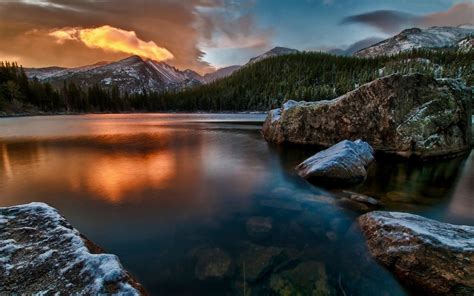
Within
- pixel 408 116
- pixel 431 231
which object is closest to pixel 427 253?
pixel 431 231

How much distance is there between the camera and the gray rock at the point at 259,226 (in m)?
7.10

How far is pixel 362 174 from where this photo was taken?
1203cm

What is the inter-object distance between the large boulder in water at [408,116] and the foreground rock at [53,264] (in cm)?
1888

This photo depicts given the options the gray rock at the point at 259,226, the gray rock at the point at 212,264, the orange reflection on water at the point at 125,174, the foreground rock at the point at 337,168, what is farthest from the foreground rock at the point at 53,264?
the foreground rock at the point at 337,168

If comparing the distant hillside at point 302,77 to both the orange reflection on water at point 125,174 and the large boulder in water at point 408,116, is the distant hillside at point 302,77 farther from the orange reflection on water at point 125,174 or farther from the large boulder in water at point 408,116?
the orange reflection on water at point 125,174

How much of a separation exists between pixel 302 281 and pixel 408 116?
1651 centimetres

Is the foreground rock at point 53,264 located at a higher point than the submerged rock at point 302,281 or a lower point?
higher

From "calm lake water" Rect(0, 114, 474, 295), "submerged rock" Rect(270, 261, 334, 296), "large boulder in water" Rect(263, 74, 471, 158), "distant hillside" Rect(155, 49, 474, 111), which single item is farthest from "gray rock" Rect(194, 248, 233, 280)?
"distant hillside" Rect(155, 49, 474, 111)

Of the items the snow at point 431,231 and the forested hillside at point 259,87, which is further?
the forested hillside at point 259,87

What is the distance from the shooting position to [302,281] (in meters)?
5.14

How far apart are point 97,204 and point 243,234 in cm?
616

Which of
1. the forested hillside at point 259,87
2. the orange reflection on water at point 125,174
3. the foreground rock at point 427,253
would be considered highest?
the forested hillside at point 259,87

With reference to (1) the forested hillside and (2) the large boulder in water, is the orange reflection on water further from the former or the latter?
(1) the forested hillside

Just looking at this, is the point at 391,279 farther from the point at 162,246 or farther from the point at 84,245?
the point at 84,245
